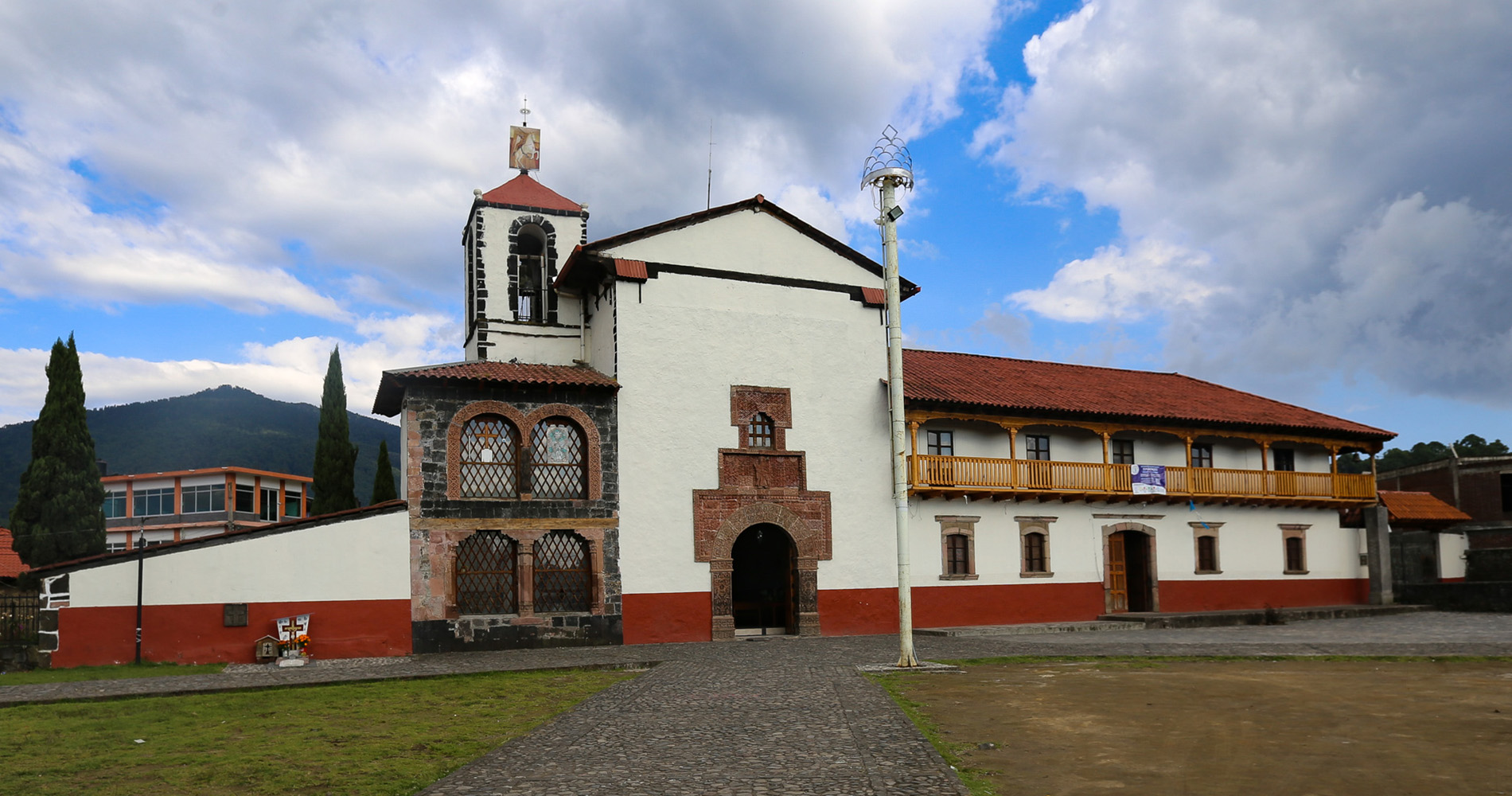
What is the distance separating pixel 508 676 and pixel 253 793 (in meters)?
7.81

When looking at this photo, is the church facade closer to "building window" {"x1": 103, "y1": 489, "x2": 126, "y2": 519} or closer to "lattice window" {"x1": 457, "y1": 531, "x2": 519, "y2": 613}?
"lattice window" {"x1": 457, "y1": 531, "x2": 519, "y2": 613}

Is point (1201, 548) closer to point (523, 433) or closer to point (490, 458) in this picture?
point (523, 433)

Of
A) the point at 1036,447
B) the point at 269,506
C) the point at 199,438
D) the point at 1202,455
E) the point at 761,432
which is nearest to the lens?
the point at 761,432

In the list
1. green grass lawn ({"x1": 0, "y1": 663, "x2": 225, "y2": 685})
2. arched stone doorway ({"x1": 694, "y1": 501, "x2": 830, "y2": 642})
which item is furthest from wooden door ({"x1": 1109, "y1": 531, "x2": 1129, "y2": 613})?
green grass lawn ({"x1": 0, "y1": 663, "x2": 225, "y2": 685})

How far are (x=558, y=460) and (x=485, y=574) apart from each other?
2.45 meters

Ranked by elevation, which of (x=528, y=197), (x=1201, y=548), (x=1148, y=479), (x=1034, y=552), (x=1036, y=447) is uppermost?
(x=528, y=197)

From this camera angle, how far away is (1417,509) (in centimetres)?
3045

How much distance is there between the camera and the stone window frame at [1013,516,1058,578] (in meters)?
24.1

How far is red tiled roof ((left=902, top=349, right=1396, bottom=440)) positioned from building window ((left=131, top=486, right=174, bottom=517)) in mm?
45267

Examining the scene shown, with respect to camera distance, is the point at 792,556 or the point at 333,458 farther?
the point at 333,458

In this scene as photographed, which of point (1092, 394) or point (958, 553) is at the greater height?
point (1092, 394)

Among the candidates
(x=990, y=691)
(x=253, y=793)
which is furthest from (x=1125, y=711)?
(x=253, y=793)

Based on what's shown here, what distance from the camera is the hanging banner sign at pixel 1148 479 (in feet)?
82.5

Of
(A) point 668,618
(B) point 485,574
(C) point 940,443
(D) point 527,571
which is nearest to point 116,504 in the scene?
(B) point 485,574
